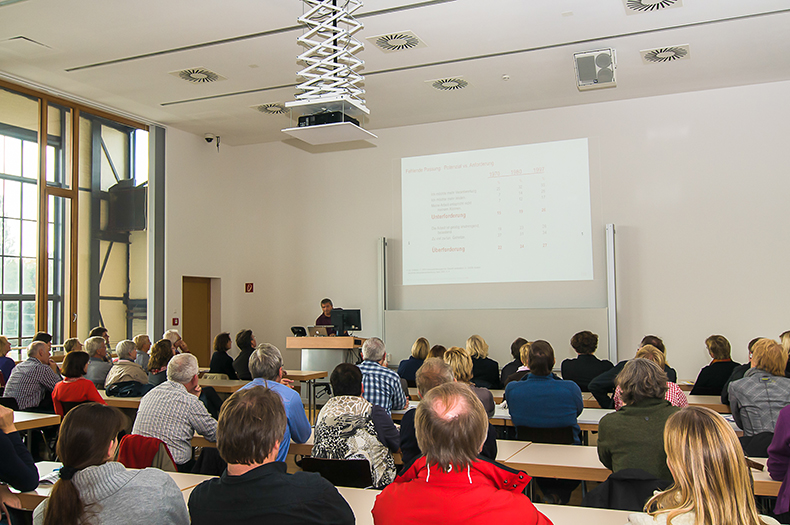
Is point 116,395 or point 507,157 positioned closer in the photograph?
point 116,395

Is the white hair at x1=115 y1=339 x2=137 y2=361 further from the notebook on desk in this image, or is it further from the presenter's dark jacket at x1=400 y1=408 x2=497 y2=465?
the presenter's dark jacket at x1=400 y1=408 x2=497 y2=465

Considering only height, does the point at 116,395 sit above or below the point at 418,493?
below

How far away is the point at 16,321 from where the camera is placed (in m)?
6.85

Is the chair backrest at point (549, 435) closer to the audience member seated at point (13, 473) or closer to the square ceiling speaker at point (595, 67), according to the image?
the audience member seated at point (13, 473)

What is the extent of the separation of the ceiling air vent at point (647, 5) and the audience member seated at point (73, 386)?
5136 mm

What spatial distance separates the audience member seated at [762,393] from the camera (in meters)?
3.44

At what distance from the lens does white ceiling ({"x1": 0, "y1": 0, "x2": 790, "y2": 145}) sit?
208 inches

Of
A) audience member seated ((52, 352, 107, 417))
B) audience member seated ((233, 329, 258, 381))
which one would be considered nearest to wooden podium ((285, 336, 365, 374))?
audience member seated ((233, 329, 258, 381))

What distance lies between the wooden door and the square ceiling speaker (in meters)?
6.28

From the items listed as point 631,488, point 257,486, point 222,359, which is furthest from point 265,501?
point 222,359

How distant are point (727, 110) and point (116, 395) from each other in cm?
727

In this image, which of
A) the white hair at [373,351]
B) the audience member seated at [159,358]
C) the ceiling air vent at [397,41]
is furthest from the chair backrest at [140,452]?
the ceiling air vent at [397,41]

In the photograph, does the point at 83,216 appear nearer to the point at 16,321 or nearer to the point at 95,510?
the point at 16,321

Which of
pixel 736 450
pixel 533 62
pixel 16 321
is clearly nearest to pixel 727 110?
pixel 533 62
